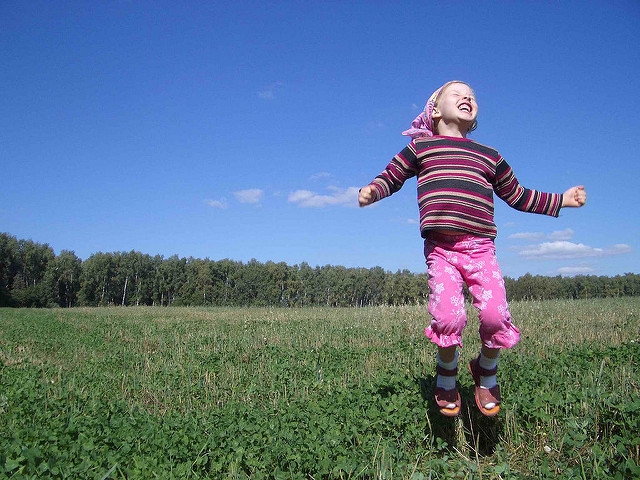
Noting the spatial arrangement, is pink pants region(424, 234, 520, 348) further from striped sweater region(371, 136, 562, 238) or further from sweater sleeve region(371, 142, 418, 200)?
sweater sleeve region(371, 142, 418, 200)

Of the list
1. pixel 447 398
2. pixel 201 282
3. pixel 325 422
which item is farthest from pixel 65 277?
pixel 447 398

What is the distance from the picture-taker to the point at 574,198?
405cm

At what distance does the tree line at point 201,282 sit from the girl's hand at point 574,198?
76035 millimetres

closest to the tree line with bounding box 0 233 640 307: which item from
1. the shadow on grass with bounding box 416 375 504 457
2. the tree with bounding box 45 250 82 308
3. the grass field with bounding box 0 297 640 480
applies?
the tree with bounding box 45 250 82 308

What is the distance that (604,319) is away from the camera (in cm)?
1156

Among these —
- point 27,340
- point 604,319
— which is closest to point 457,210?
point 604,319

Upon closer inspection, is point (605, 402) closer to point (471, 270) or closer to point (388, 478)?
point (471, 270)

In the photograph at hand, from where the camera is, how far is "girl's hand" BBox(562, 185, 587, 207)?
4.04 metres

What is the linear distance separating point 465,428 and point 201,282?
330 feet

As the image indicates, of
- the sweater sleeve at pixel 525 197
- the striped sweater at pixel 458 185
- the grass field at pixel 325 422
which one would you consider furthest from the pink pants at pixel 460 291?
the grass field at pixel 325 422

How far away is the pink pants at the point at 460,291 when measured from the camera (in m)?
3.49

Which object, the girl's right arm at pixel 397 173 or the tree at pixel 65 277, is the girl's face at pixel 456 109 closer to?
the girl's right arm at pixel 397 173

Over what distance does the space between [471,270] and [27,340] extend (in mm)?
13667

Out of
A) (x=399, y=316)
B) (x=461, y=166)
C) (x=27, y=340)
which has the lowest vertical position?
(x=27, y=340)
